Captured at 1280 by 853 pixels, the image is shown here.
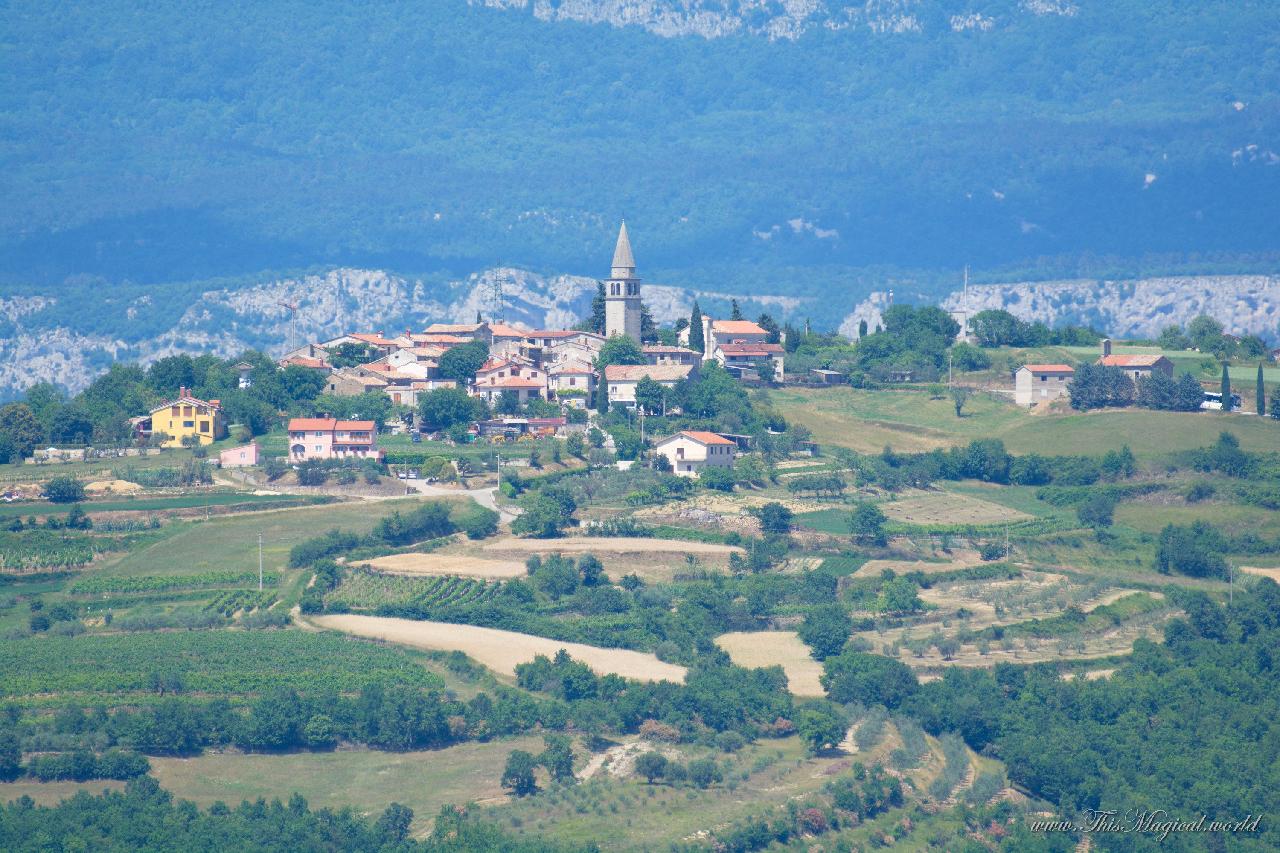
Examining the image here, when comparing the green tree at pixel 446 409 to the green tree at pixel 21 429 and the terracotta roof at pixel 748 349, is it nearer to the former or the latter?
the green tree at pixel 21 429

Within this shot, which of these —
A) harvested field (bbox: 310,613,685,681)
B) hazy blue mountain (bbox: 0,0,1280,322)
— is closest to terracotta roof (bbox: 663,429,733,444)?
harvested field (bbox: 310,613,685,681)

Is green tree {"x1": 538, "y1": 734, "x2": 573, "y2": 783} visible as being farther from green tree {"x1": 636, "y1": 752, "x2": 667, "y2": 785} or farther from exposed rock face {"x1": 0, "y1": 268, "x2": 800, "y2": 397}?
exposed rock face {"x1": 0, "y1": 268, "x2": 800, "y2": 397}

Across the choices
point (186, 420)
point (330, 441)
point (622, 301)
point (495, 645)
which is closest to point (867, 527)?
point (495, 645)

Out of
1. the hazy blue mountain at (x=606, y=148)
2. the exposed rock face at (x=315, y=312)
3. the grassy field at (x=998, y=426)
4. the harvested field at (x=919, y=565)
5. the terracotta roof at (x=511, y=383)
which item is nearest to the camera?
the harvested field at (x=919, y=565)

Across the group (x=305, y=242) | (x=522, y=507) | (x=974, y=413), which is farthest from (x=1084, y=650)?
(x=305, y=242)

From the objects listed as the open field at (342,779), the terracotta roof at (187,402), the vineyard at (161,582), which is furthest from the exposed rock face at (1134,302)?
the open field at (342,779)

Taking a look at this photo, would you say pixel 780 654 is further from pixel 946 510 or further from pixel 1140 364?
pixel 1140 364
